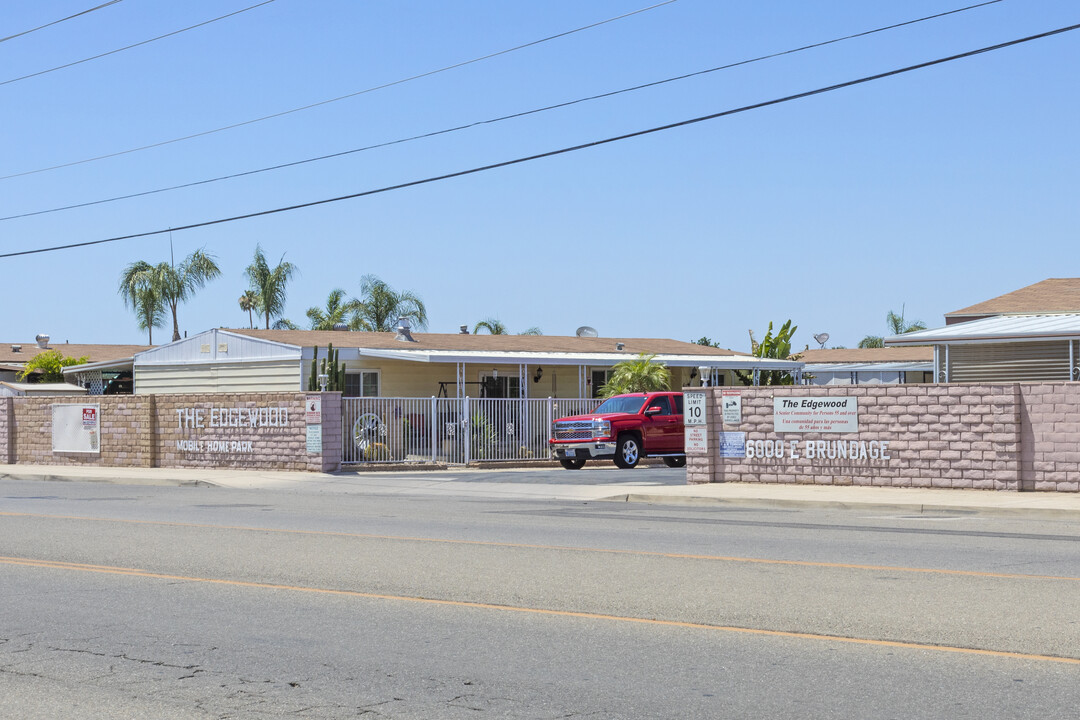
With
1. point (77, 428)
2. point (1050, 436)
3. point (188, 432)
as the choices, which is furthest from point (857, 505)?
point (77, 428)

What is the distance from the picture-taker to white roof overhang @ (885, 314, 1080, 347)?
24.2 m

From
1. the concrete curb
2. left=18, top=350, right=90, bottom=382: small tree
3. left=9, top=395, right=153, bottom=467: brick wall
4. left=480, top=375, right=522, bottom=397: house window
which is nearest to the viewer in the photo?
the concrete curb

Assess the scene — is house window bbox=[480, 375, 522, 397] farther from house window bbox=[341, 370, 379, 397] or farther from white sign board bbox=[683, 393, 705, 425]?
white sign board bbox=[683, 393, 705, 425]

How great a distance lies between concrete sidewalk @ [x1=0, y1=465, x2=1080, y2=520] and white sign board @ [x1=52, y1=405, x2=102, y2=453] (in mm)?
731

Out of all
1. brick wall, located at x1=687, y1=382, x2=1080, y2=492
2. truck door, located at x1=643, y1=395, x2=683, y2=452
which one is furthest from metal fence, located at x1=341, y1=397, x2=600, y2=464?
brick wall, located at x1=687, y1=382, x2=1080, y2=492

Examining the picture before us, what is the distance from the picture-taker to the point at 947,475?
1934 cm

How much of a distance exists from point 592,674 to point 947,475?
46.4 feet

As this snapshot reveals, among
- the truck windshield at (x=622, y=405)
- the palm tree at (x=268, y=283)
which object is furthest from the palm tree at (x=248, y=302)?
the truck windshield at (x=622, y=405)

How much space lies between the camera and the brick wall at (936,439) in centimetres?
1844

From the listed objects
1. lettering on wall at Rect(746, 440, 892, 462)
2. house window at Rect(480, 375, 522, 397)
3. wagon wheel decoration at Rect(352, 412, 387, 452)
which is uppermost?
house window at Rect(480, 375, 522, 397)

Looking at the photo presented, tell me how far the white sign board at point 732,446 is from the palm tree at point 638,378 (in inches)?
484

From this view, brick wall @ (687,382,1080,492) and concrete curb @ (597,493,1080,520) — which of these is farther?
brick wall @ (687,382,1080,492)

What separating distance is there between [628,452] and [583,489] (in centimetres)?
666

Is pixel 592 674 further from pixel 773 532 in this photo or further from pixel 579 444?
pixel 579 444
